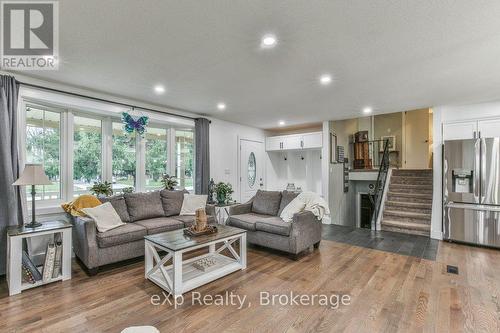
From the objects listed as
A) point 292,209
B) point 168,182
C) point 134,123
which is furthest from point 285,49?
point 168,182

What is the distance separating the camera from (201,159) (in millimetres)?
5129

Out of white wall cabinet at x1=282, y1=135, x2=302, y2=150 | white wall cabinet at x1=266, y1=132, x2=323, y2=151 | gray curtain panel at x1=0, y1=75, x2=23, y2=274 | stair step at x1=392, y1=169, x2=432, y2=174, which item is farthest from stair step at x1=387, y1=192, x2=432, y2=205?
gray curtain panel at x1=0, y1=75, x2=23, y2=274

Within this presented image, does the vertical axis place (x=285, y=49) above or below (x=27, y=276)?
above

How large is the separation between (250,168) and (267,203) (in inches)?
90.9

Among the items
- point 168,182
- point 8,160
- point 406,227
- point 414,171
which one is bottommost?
point 406,227

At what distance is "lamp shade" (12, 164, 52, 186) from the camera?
2.71m

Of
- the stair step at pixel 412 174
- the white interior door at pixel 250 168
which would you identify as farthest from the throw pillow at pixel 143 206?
the stair step at pixel 412 174

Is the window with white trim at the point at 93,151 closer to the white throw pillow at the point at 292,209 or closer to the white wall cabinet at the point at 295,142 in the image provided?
the white throw pillow at the point at 292,209

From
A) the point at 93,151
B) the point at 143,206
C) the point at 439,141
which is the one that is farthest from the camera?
the point at 439,141

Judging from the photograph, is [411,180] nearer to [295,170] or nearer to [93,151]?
[295,170]

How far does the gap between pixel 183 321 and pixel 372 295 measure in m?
1.88

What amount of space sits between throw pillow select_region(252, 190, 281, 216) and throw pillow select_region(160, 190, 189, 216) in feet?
4.49

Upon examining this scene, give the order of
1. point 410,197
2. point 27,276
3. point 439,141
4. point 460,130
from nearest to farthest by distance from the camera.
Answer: point 27,276 → point 460,130 → point 439,141 → point 410,197

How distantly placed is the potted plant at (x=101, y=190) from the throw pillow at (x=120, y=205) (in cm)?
25
